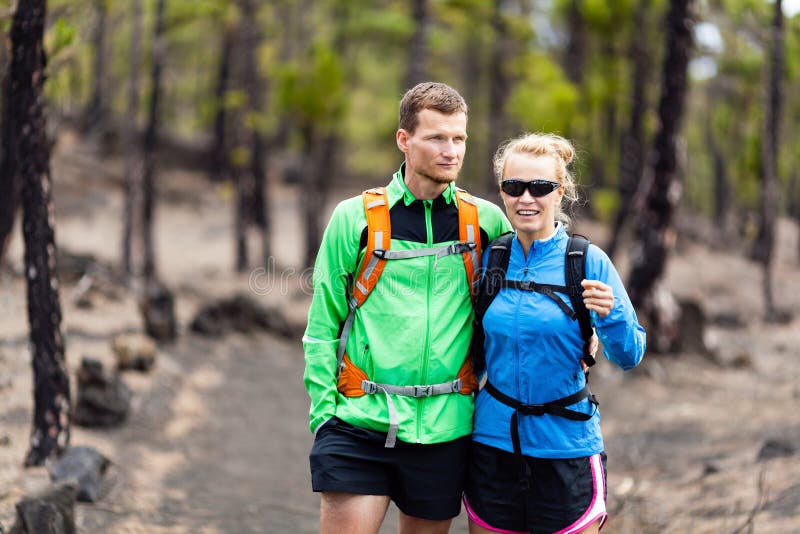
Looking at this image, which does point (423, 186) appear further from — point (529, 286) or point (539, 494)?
point (539, 494)

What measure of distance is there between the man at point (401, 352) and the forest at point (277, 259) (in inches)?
30.9

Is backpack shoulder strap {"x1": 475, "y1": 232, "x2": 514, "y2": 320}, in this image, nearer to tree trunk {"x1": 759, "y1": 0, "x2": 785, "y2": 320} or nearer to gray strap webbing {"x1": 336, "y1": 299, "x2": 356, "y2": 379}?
gray strap webbing {"x1": 336, "y1": 299, "x2": 356, "y2": 379}

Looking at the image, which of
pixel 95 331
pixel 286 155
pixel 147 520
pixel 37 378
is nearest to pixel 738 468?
pixel 147 520

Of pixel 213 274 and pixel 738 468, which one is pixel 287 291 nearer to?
pixel 213 274

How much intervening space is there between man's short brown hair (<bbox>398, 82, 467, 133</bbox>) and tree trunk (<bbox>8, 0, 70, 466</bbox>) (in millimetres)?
4233

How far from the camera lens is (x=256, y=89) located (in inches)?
752

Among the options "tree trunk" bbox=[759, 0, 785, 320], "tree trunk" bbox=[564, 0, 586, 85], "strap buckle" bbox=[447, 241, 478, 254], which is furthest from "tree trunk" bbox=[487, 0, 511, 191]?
"strap buckle" bbox=[447, 241, 478, 254]

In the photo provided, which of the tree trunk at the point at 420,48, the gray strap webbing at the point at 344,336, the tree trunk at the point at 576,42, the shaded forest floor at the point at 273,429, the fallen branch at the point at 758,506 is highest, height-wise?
the tree trunk at the point at 576,42

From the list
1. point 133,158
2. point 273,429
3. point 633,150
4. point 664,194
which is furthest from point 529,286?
point 633,150

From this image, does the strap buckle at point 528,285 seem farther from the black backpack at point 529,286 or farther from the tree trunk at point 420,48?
the tree trunk at point 420,48

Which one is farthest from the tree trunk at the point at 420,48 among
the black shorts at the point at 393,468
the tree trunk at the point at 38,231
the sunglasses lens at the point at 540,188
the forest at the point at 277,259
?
the black shorts at the point at 393,468

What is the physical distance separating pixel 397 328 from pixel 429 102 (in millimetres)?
921

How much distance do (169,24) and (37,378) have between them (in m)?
16.3

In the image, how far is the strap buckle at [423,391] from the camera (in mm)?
3354
